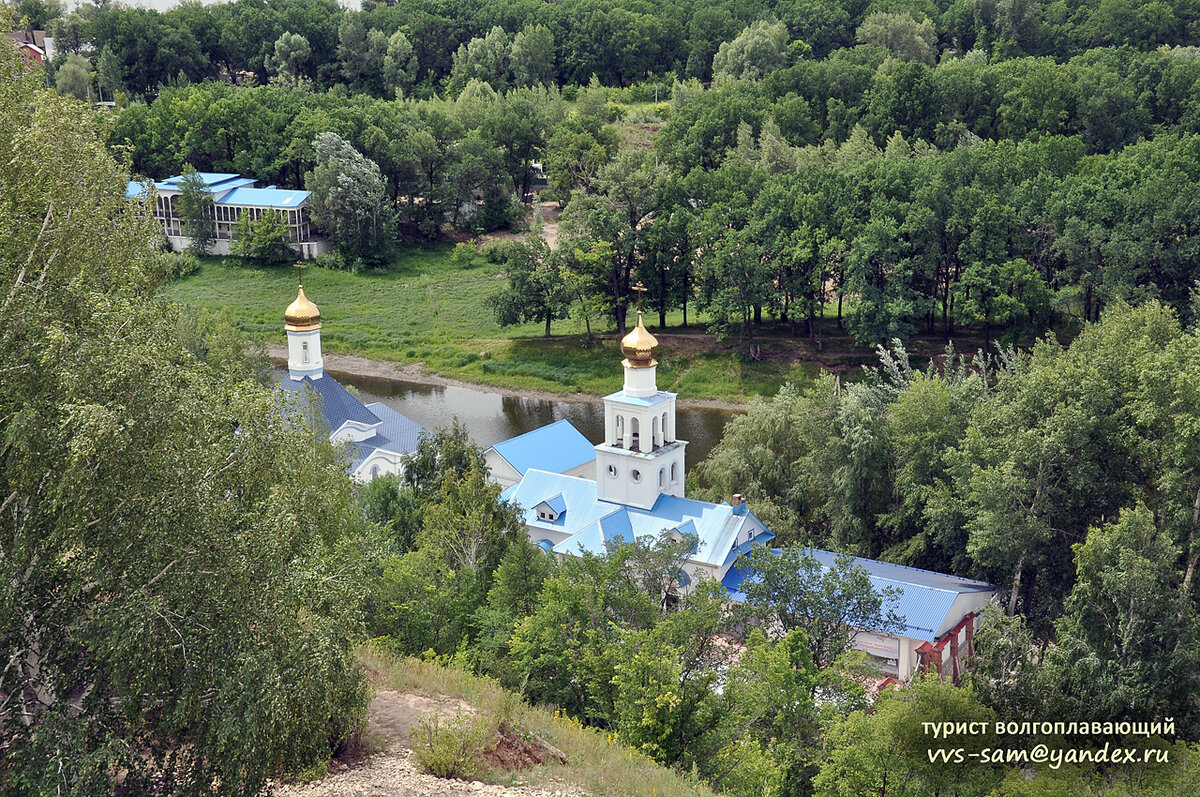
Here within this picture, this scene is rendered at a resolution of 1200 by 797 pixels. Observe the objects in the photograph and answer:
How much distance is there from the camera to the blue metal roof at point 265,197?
6262 centimetres

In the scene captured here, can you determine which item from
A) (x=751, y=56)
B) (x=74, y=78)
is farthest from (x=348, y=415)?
(x=74, y=78)

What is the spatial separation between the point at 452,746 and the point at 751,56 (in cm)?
7344

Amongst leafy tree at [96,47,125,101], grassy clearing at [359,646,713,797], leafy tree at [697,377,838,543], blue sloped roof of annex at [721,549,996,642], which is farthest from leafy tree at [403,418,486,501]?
leafy tree at [96,47,125,101]

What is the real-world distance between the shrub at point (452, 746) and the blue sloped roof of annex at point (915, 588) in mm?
11670

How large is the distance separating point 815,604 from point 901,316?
1019 inches

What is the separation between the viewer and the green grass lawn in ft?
163

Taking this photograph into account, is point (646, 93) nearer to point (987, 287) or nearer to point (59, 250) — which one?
point (987, 287)

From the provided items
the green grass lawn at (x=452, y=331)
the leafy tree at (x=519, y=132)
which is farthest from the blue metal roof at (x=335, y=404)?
the leafy tree at (x=519, y=132)

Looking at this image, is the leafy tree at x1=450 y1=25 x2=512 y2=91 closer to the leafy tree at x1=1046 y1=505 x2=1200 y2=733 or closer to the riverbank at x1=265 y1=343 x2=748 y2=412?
the riverbank at x1=265 y1=343 x2=748 y2=412

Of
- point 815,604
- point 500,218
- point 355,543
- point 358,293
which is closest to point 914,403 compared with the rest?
point 815,604

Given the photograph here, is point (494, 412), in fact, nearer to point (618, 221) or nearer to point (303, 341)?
point (618, 221)

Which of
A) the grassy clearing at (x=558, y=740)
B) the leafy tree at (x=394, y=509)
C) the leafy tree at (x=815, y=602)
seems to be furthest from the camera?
the leafy tree at (x=394, y=509)

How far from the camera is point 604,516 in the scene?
1188 inches

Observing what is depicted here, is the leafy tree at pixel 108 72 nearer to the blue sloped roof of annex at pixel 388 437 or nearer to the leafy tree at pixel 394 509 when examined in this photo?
the blue sloped roof of annex at pixel 388 437
